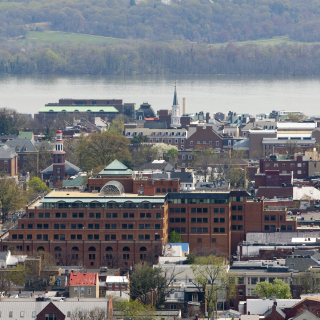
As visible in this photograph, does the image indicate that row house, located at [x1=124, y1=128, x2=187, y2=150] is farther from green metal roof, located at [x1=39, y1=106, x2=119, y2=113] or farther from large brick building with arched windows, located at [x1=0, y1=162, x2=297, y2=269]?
large brick building with arched windows, located at [x1=0, y1=162, x2=297, y2=269]

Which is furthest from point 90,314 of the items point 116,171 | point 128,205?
point 116,171

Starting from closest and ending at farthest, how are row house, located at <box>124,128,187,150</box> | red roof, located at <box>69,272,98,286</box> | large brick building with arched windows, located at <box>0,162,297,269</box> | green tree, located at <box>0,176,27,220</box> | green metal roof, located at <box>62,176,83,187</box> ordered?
red roof, located at <box>69,272,98,286</box>
large brick building with arched windows, located at <box>0,162,297,269</box>
green tree, located at <box>0,176,27,220</box>
green metal roof, located at <box>62,176,83,187</box>
row house, located at <box>124,128,187,150</box>

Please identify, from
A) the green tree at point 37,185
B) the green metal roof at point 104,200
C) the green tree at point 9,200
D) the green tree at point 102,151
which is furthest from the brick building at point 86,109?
the green metal roof at point 104,200

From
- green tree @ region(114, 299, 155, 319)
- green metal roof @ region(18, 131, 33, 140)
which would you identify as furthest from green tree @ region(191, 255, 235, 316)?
green metal roof @ region(18, 131, 33, 140)

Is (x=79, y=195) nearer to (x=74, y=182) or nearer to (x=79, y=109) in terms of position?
(x=74, y=182)

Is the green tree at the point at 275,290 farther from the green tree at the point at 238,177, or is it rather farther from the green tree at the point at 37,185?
the green tree at the point at 37,185

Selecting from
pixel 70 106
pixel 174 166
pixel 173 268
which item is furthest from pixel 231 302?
pixel 70 106
